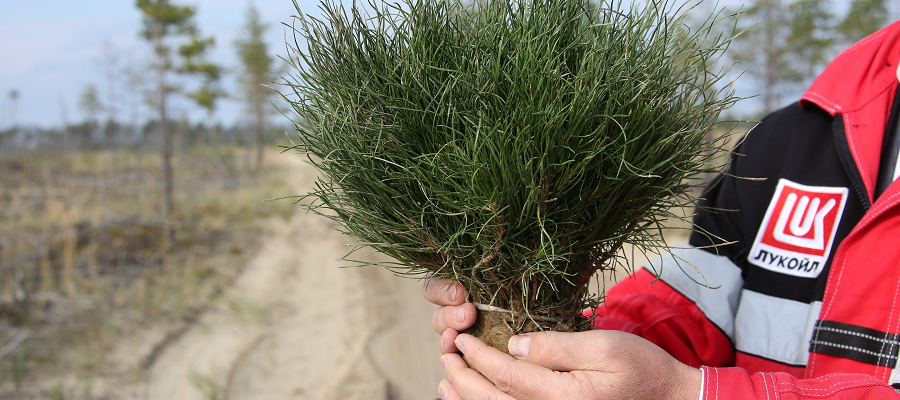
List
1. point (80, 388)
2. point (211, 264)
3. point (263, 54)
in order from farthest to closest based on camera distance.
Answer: point (263, 54), point (211, 264), point (80, 388)

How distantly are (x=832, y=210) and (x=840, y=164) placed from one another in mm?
141

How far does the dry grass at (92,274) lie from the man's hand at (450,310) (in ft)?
15.5

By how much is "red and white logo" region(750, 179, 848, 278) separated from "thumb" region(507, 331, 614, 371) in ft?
2.78

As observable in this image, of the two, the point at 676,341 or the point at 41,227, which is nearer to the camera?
the point at 676,341

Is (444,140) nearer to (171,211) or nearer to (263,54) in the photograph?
(171,211)

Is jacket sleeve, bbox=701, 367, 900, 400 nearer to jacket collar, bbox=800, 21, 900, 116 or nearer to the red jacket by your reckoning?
the red jacket

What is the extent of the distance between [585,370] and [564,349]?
57 millimetres

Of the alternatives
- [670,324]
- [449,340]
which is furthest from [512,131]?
[670,324]

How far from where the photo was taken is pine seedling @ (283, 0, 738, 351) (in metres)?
0.88

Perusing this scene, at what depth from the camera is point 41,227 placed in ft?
27.8

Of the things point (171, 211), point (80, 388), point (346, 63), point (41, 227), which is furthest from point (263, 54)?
point (346, 63)

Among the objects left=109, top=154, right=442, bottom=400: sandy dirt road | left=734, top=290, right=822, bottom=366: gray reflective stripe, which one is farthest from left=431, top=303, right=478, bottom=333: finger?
left=109, top=154, right=442, bottom=400: sandy dirt road

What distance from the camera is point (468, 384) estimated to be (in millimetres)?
1105

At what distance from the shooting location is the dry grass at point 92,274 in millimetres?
4879
